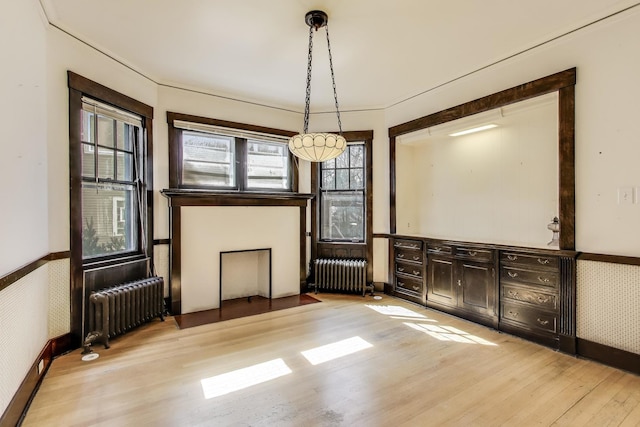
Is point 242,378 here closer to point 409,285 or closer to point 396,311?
point 396,311

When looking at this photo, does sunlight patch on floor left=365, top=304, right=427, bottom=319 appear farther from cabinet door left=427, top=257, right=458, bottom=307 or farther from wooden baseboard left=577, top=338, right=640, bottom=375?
wooden baseboard left=577, top=338, right=640, bottom=375

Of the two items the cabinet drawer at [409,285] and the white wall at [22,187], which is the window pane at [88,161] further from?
the cabinet drawer at [409,285]

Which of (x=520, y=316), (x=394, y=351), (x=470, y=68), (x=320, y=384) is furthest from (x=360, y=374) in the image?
(x=470, y=68)

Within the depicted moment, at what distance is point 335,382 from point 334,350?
1.80 ft

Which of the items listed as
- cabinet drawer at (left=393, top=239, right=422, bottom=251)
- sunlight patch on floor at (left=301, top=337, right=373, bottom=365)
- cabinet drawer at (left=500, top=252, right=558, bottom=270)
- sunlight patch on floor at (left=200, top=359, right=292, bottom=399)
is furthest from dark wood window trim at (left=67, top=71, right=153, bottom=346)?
cabinet drawer at (left=500, top=252, right=558, bottom=270)

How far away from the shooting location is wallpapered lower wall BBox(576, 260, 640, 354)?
8.26ft

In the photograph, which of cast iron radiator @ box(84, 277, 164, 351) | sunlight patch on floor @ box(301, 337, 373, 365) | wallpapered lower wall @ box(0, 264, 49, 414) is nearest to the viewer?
wallpapered lower wall @ box(0, 264, 49, 414)

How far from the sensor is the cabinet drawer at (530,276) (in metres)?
2.96

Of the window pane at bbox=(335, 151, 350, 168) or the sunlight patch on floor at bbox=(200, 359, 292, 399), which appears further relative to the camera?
the window pane at bbox=(335, 151, 350, 168)

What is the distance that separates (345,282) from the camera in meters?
4.80

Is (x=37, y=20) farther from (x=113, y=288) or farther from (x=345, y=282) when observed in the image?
(x=345, y=282)

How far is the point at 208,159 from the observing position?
4.37m

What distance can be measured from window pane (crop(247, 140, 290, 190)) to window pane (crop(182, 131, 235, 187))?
276 millimetres

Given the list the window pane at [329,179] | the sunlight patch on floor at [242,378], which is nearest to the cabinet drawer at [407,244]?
the window pane at [329,179]
